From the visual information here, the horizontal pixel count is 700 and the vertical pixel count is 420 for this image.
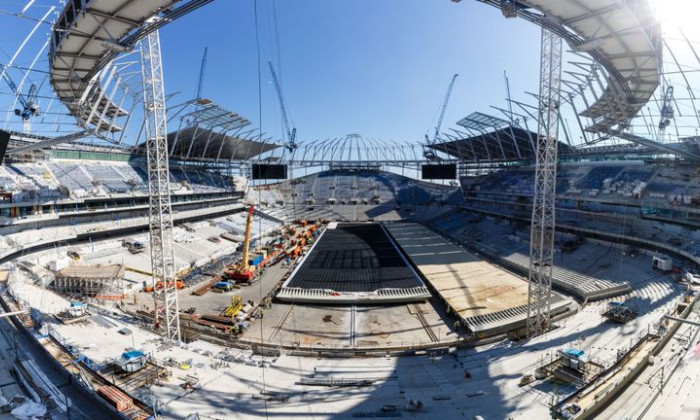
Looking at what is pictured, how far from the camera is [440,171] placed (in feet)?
253

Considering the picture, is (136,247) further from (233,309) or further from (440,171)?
(440,171)

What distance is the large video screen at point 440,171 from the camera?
76.6 meters

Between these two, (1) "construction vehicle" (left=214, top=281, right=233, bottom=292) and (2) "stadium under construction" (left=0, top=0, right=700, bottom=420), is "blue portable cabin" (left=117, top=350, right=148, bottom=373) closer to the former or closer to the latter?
(2) "stadium under construction" (left=0, top=0, right=700, bottom=420)

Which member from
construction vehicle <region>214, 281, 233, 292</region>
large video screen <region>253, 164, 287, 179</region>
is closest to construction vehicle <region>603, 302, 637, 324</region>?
construction vehicle <region>214, 281, 233, 292</region>

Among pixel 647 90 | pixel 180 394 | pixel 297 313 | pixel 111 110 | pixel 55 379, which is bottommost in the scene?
pixel 297 313

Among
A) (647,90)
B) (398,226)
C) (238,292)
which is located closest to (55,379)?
(238,292)

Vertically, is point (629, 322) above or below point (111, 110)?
below

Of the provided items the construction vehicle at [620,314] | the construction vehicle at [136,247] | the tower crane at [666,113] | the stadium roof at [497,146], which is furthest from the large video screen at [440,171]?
the construction vehicle at [620,314]

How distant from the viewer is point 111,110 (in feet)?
109

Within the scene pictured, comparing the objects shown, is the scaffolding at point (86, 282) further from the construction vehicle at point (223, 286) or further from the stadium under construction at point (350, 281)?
the construction vehicle at point (223, 286)

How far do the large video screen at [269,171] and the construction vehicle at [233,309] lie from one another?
58.7 meters

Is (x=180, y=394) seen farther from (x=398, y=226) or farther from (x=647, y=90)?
(x=398, y=226)

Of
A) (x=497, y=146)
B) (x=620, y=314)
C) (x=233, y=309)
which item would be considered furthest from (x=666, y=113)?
(x=233, y=309)

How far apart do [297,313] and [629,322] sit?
1961cm
